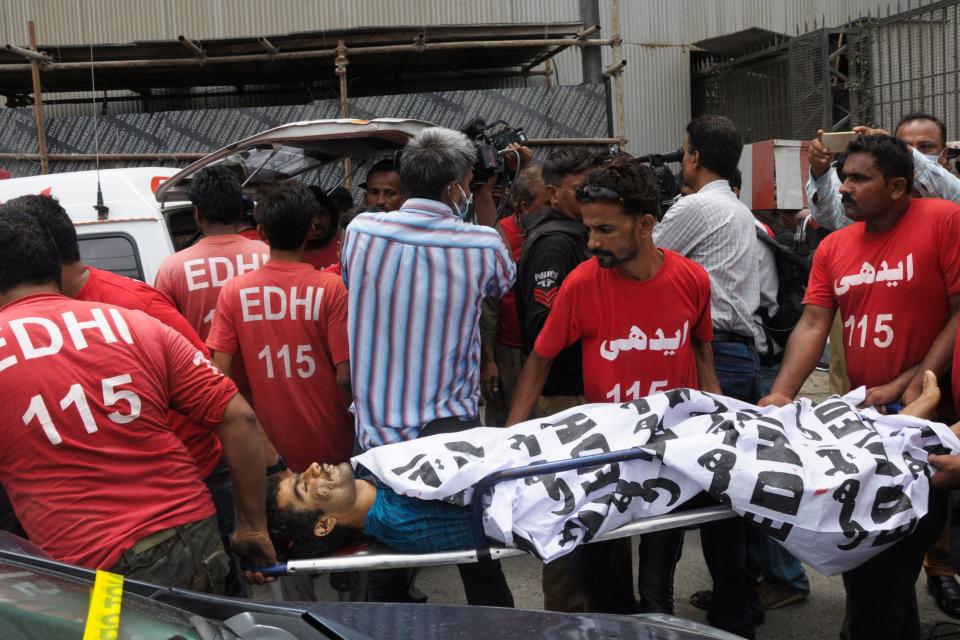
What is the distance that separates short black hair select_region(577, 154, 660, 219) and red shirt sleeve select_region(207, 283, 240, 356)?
1453 millimetres

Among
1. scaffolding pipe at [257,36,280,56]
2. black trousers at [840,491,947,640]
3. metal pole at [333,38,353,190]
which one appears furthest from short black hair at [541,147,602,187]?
scaffolding pipe at [257,36,280,56]

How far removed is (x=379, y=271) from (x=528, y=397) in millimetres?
776

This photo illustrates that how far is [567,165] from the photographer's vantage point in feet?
13.4

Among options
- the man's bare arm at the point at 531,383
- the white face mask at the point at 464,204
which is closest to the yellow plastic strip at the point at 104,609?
the man's bare arm at the point at 531,383

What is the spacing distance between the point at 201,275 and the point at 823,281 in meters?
2.69

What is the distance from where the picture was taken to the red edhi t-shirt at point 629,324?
3.33 metres

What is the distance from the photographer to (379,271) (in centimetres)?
322

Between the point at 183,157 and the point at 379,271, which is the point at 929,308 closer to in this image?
the point at 379,271

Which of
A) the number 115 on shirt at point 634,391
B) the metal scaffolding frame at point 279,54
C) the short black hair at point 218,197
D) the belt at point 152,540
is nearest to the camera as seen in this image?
the belt at point 152,540

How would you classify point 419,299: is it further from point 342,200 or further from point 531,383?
point 342,200

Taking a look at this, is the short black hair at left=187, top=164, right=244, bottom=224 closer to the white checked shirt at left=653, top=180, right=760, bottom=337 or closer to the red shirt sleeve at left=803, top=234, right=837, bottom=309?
the white checked shirt at left=653, top=180, right=760, bottom=337

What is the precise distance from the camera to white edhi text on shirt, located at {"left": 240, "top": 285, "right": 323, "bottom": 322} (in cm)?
357

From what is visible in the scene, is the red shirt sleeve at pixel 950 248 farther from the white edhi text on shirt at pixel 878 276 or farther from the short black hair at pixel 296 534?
A: the short black hair at pixel 296 534

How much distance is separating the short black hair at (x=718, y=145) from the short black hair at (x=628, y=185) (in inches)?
29.2
